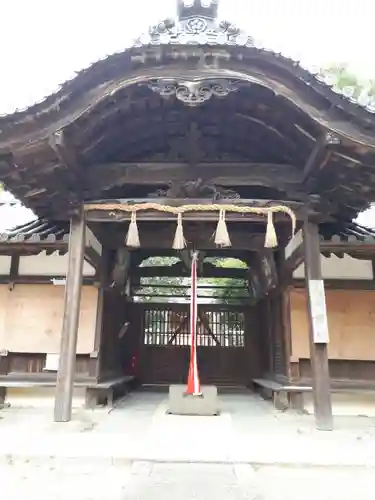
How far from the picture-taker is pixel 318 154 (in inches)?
191

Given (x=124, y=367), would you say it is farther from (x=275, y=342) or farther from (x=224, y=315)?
(x=275, y=342)

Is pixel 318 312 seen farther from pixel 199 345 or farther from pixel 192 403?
pixel 199 345

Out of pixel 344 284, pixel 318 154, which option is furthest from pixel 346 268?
pixel 318 154

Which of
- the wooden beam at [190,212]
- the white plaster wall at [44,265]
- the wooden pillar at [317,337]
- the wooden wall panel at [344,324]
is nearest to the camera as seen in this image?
the wooden pillar at [317,337]

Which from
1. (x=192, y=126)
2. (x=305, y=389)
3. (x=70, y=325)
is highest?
(x=192, y=126)

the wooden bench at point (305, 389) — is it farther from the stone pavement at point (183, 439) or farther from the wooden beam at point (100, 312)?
the wooden beam at point (100, 312)

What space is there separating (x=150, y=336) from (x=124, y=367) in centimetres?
105

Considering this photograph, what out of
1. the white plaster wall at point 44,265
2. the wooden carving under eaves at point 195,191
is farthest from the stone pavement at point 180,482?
the white plaster wall at point 44,265

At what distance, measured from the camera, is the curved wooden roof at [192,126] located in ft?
15.0

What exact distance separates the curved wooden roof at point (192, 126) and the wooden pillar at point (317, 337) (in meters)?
0.83

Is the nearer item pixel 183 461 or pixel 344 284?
pixel 183 461

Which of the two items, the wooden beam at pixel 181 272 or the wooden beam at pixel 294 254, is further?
the wooden beam at pixel 181 272

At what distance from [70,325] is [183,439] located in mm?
1909

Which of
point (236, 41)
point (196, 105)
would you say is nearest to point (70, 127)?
point (196, 105)
